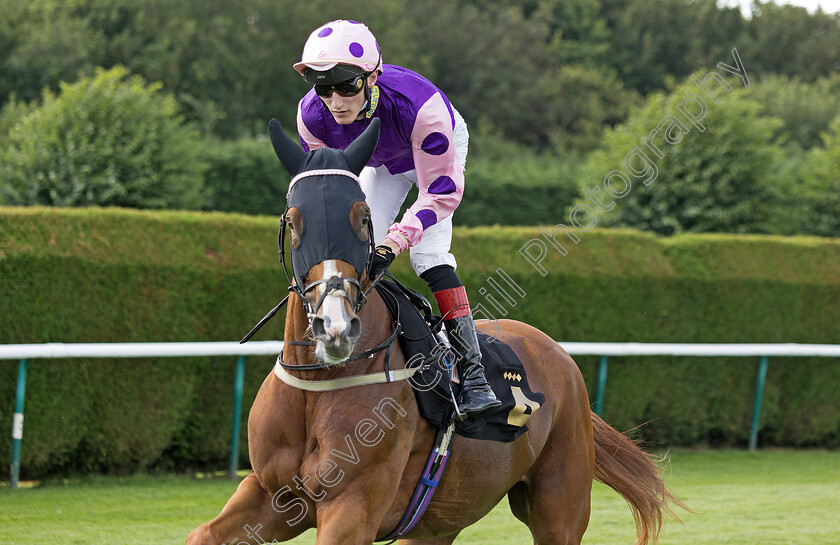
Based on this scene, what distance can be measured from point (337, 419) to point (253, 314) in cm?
414

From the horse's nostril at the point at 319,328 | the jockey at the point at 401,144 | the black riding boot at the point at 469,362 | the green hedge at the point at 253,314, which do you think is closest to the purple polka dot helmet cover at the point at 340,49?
the jockey at the point at 401,144

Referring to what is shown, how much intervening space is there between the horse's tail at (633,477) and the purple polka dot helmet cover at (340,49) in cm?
213

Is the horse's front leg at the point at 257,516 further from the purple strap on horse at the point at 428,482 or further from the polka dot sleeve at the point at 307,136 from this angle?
the polka dot sleeve at the point at 307,136

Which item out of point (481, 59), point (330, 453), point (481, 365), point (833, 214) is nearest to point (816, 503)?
point (481, 365)

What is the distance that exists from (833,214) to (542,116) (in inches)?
873

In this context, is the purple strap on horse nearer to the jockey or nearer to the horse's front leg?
the jockey

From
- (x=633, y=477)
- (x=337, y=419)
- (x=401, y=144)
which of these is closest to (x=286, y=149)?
(x=401, y=144)

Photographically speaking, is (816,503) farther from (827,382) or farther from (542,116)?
(542,116)

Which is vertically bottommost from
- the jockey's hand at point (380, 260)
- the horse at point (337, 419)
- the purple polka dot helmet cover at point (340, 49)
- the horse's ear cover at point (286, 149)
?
the horse at point (337, 419)

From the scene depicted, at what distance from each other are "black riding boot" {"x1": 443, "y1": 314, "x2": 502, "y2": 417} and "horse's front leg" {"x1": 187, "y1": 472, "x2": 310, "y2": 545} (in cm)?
73

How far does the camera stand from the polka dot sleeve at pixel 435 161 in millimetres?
2992

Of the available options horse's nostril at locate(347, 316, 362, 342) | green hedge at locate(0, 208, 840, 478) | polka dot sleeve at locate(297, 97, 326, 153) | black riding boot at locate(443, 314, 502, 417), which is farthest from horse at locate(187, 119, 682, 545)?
green hedge at locate(0, 208, 840, 478)

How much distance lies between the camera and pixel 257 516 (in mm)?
2807

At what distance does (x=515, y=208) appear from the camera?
2244cm
